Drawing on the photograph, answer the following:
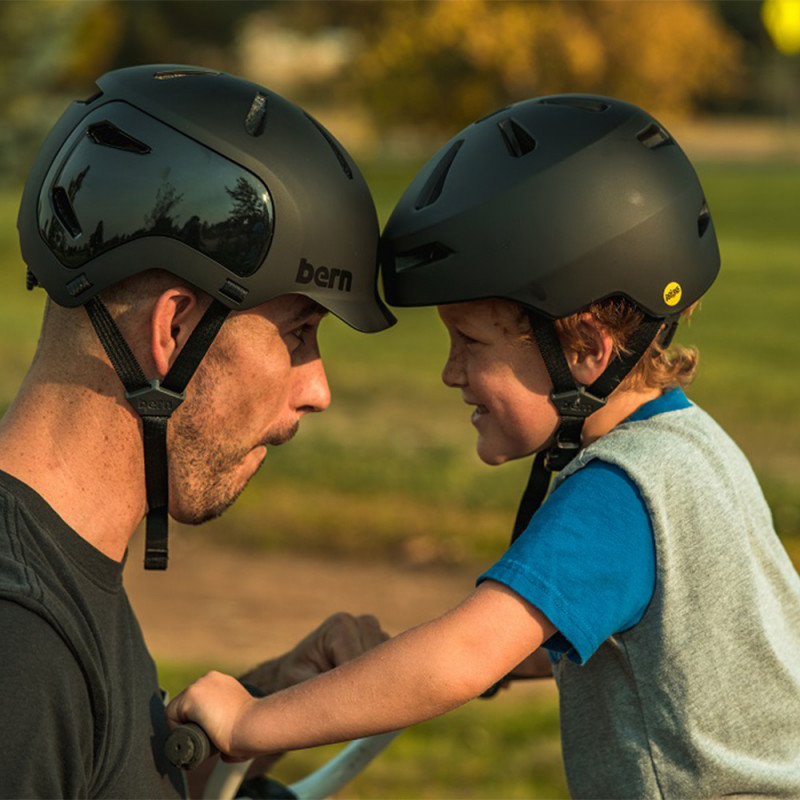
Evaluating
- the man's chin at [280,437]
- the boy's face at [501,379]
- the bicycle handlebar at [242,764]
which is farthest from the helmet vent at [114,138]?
the bicycle handlebar at [242,764]

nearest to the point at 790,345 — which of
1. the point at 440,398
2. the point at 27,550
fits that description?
the point at 440,398

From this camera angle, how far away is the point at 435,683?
286cm

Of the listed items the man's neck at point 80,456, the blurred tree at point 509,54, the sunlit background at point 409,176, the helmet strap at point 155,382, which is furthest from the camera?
the blurred tree at point 509,54

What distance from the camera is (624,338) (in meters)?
3.48

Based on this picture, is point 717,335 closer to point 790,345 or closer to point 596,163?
point 790,345

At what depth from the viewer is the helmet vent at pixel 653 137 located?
3.49 metres

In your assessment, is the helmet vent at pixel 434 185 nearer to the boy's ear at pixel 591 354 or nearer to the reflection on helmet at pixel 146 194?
the boy's ear at pixel 591 354

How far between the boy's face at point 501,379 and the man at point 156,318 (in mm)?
412

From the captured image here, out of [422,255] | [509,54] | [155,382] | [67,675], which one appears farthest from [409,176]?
[67,675]

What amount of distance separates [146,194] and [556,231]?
3.38 feet

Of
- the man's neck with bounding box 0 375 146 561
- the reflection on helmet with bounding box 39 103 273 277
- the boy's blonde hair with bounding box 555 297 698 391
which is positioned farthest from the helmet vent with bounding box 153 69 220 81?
the boy's blonde hair with bounding box 555 297 698 391

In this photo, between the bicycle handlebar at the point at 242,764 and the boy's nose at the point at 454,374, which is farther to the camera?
the boy's nose at the point at 454,374

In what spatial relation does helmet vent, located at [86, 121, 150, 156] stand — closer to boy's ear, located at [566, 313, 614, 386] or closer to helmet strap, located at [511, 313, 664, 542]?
helmet strap, located at [511, 313, 664, 542]

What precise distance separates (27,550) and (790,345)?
16443 millimetres
